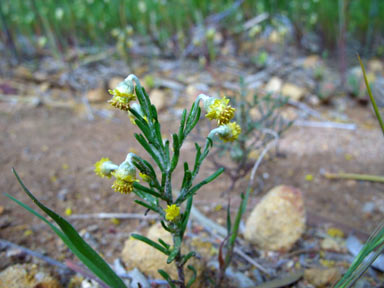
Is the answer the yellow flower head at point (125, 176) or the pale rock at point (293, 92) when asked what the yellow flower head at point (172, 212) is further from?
the pale rock at point (293, 92)

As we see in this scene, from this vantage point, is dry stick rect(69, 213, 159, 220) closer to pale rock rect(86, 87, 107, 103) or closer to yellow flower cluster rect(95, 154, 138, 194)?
yellow flower cluster rect(95, 154, 138, 194)

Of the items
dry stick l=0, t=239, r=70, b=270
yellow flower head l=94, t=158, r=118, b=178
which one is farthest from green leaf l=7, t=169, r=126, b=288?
dry stick l=0, t=239, r=70, b=270

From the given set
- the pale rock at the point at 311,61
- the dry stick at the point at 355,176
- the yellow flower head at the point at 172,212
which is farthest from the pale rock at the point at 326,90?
the yellow flower head at the point at 172,212

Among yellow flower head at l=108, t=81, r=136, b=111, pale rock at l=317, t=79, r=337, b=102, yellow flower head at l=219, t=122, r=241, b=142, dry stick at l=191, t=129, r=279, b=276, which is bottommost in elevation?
pale rock at l=317, t=79, r=337, b=102

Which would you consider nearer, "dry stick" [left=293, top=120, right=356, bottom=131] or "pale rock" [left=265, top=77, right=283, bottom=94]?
"dry stick" [left=293, top=120, right=356, bottom=131]

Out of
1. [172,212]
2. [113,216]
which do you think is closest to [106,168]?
[172,212]

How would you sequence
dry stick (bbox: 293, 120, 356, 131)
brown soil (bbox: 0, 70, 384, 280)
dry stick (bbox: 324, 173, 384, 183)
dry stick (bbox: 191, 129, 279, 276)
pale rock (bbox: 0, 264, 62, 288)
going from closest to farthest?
pale rock (bbox: 0, 264, 62, 288)
dry stick (bbox: 191, 129, 279, 276)
brown soil (bbox: 0, 70, 384, 280)
dry stick (bbox: 324, 173, 384, 183)
dry stick (bbox: 293, 120, 356, 131)
